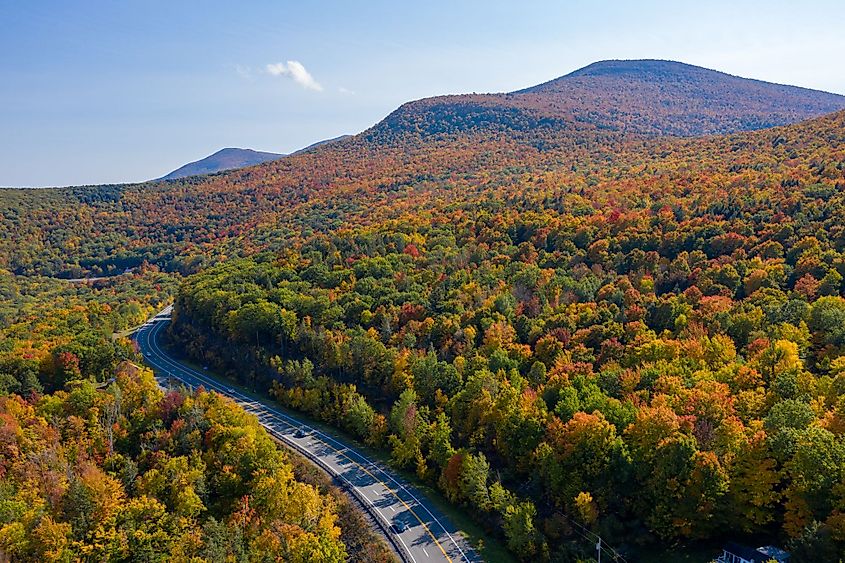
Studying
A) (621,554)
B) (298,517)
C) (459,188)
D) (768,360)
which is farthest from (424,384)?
(459,188)

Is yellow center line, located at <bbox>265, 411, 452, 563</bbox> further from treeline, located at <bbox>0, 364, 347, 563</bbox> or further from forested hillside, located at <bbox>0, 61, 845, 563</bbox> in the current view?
treeline, located at <bbox>0, 364, 347, 563</bbox>

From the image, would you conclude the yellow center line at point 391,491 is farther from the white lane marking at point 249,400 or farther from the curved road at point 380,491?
the white lane marking at point 249,400

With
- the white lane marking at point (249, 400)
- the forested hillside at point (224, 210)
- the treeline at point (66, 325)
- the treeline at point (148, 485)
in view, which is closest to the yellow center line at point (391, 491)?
the white lane marking at point (249, 400)

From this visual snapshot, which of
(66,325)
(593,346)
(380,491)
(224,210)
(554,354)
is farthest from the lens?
(224,210)

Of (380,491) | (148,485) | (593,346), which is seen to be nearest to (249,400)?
(148,485)

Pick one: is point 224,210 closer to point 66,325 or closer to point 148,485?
point 66,325

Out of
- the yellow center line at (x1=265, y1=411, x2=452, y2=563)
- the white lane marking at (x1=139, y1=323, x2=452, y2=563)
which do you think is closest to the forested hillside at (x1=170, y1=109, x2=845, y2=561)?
the white lane marking at (x1=139, y1=323, x2=452, y2=563)

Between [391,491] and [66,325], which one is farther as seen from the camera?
[66,325]
